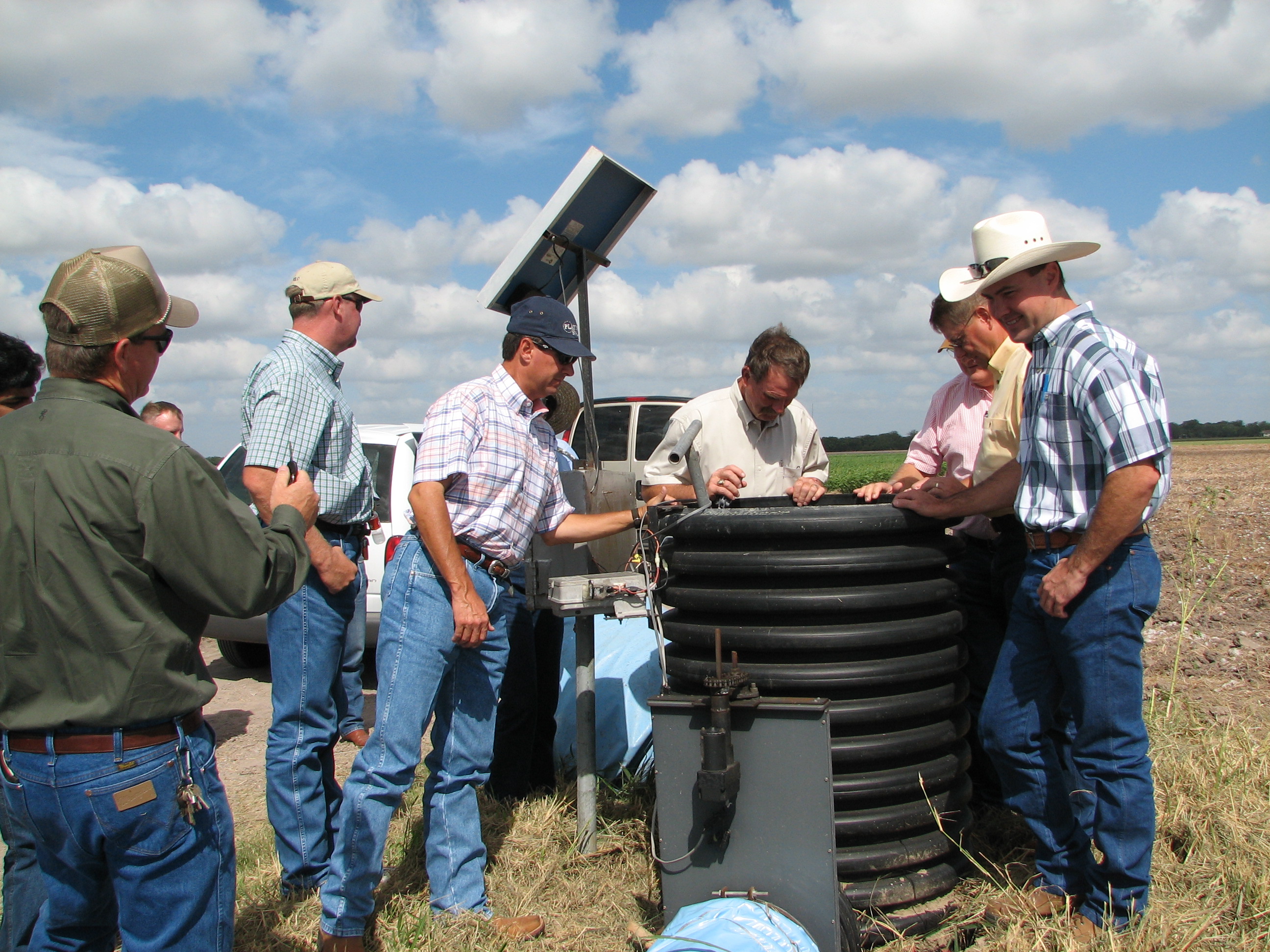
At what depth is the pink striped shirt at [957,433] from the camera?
12.6 feet

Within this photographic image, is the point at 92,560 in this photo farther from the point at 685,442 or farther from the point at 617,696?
the point at 617,696

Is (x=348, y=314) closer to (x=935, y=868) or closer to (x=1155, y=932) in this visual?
(x=935, y=868)

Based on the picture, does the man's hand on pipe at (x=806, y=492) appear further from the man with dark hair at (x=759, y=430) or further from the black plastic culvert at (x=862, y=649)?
the man with dark hair at (x=759, y=430)

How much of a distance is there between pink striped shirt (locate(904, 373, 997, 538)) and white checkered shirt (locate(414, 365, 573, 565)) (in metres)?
1.80

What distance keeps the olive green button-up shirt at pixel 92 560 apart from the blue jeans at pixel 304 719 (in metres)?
1.32

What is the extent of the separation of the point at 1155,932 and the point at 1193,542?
4.98 meters

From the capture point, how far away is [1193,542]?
669 cm

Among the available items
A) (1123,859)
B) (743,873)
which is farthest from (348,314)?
(1123,859)

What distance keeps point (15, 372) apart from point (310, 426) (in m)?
0.89

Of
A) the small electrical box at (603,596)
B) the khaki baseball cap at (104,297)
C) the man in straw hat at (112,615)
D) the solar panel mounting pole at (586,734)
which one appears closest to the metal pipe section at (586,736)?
the solar panel mounting pole at (586,734)

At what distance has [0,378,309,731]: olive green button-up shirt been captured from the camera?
1.74 meters

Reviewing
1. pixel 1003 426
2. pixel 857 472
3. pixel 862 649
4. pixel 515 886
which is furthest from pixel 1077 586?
pixel 857 472

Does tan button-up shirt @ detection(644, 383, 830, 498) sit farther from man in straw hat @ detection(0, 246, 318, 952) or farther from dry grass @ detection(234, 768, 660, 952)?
man in straw hat @ detection(0, 246, 318, 952)

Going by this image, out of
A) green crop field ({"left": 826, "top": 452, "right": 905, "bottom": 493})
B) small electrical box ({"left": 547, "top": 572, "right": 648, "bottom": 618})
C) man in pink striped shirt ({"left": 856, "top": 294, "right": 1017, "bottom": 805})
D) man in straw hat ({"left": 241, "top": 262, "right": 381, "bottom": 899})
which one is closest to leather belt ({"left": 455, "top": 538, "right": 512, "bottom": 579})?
small electrical box ({"left": 547, "top": 572, "right": 648, "bottom": 618})
